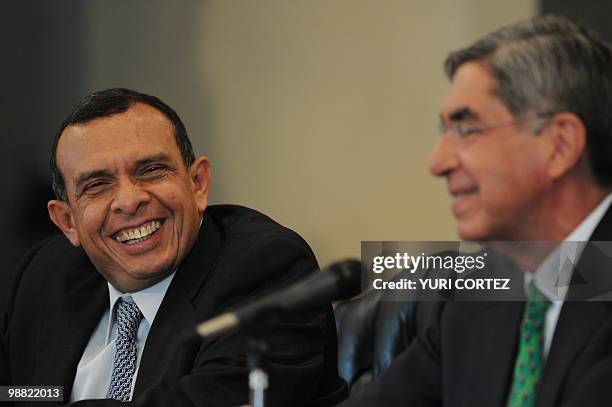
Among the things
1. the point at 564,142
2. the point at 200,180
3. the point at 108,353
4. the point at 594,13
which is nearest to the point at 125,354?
the point at 108,353

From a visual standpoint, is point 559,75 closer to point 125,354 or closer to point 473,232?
point 473,232

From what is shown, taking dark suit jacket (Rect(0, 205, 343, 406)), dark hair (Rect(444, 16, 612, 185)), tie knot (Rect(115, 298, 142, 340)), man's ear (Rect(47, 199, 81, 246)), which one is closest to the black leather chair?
dark suit jacket (Rect(0, 205, 343, 406))

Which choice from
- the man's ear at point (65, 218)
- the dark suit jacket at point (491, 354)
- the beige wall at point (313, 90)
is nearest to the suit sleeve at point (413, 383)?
the dark suit jacket at point (491, 354)

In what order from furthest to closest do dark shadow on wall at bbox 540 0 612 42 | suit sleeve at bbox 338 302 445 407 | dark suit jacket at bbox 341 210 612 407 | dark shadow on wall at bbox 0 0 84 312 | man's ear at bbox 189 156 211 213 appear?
dark shadow on wall at bbox 0 0 84 312 < dark shadow on wall at bbox 540 0 612 42 < man's ear at bbox 189 156 211 213 < suit sleeve at bbox 338 302 445 407 < dark suit jacket at bbox 341 210 612 407

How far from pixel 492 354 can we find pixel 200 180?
114cm

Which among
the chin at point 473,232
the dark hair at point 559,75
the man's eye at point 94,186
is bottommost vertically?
the man's eye at point 94,186

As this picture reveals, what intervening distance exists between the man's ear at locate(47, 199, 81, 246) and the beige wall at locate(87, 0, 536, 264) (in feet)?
3.69

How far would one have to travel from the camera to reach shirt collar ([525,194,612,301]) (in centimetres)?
171

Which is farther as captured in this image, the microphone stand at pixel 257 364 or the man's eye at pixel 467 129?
the man's eye at pixel 467 129

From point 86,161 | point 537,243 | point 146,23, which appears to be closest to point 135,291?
point 86,161

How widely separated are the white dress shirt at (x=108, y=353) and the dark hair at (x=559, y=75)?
120 cm

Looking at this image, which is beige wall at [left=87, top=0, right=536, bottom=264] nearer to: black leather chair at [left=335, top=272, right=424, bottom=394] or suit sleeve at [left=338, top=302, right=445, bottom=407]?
black leather chair at [left=335, top=272, right=424, bottom=394]

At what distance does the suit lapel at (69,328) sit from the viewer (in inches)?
104

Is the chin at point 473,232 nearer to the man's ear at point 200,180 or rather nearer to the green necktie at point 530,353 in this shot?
the green necktie at point 530,353
